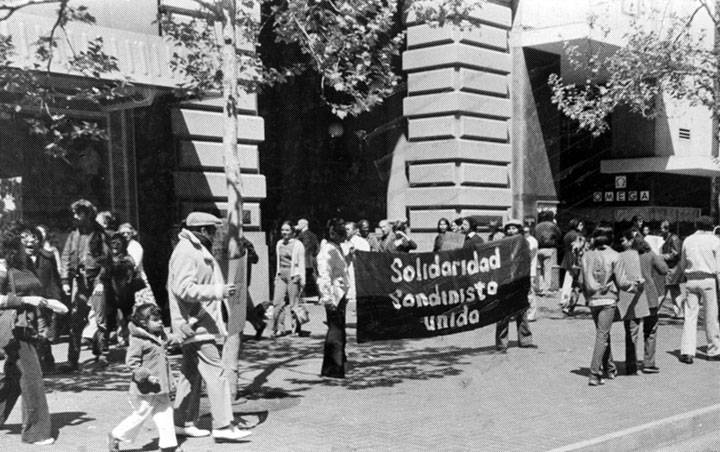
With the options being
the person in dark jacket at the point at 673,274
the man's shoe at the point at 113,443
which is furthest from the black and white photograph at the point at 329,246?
the person in dark jacket at the point at 673,274

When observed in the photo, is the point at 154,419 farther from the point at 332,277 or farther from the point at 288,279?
the point at 288,279

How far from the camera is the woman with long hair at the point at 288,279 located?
1359 centimetres

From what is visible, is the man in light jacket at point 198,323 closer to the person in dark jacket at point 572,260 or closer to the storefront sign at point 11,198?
the storefront sign at point 11,198

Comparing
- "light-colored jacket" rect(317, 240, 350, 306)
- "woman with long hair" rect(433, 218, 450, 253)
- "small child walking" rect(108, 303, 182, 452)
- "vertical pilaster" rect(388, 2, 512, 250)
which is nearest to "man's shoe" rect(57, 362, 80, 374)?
"light-colored jacket" rect(317, 240, 350, 306)

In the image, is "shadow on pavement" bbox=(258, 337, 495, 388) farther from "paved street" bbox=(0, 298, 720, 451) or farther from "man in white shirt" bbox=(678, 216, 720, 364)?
"man in white shirt" bbox=(678, 216, 720, 364)

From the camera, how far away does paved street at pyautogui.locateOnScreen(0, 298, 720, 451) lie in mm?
7238

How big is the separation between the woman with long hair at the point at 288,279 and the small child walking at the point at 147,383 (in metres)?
6.65

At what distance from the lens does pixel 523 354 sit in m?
11.9

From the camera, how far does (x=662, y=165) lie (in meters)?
26.0

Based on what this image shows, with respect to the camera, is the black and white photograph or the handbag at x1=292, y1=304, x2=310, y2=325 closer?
the black and white photograph

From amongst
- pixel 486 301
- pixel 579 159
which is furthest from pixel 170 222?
pixel 579 159

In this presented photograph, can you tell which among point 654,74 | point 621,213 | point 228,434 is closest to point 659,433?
point 228,434

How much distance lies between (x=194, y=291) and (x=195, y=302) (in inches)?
5.8

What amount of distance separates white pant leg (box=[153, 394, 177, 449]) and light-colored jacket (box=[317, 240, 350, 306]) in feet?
10.8
